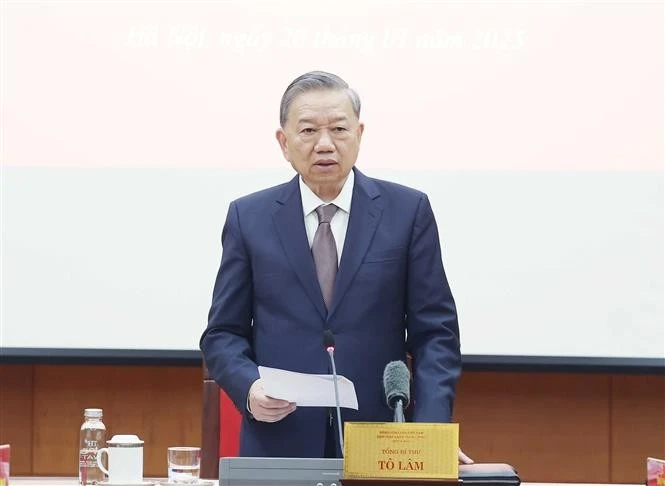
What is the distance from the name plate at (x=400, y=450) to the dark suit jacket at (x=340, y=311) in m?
0.57

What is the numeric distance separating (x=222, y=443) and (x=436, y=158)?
5.04 feet

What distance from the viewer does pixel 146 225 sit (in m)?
4.19

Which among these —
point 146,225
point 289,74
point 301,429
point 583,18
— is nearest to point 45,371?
point 146,225

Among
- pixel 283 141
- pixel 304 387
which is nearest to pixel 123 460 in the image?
pixel 304 387

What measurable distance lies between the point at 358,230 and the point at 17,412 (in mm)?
2258

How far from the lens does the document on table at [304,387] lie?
216 centimetres

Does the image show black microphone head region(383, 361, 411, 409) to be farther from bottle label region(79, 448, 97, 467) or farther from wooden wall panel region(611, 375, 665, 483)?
wooden wall panel region(611, 375, 665, 483)

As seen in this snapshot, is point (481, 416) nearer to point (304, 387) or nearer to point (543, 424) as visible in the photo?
point (543, 424)

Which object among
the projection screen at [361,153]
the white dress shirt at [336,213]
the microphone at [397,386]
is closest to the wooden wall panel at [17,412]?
the projection screen at [361,153]

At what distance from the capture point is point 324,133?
8.52ft

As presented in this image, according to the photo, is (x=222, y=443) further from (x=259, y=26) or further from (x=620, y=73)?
(x=620, y=73)

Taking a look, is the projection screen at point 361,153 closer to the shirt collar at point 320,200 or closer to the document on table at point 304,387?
the shirt collar at point 320,200

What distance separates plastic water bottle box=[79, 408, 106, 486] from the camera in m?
2.48

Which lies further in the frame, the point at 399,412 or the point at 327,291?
the point at 327,291
